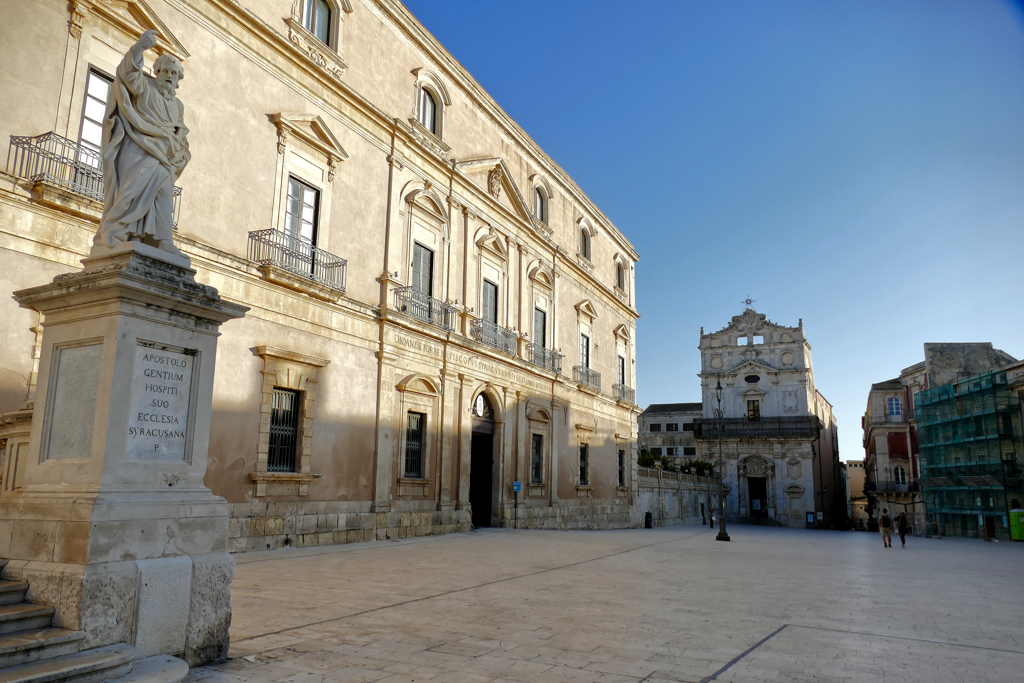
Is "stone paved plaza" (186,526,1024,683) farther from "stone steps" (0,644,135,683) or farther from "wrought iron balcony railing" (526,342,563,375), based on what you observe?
"wrought iron balcony railing" (526,342,563,375)

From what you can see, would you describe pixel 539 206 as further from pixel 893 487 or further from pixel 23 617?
pixel 893 487

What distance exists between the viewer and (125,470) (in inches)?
183

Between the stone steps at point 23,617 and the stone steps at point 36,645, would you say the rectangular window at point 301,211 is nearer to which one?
the stone steps at point 23,617

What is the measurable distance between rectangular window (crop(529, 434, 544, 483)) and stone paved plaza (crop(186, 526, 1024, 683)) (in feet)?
36.0

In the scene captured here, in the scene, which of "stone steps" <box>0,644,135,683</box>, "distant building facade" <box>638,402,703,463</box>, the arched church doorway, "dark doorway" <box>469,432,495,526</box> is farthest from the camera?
"distant building facade" <box>638,402,703,463</box>

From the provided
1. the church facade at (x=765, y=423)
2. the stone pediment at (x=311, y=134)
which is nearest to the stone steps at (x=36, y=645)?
the stone pediment at (x=311, y=134)

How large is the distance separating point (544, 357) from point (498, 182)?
638 centimetres

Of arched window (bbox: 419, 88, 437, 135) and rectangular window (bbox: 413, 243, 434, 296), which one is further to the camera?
arched window (bbox: 419, 88, 437, 135)

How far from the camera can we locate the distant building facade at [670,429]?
66.1 metres

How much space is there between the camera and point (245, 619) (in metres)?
6.38

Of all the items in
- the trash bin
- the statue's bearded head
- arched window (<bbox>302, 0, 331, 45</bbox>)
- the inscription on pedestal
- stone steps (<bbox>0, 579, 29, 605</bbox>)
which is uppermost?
arched window (<bbox>302, 0, 331, 45</bbox>)

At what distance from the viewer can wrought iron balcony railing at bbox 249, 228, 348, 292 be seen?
1338cm

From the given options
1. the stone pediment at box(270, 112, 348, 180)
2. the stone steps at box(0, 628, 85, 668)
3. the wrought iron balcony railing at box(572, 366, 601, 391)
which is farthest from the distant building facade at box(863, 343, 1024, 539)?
the stone steps at box(0, 628, 85, 668)

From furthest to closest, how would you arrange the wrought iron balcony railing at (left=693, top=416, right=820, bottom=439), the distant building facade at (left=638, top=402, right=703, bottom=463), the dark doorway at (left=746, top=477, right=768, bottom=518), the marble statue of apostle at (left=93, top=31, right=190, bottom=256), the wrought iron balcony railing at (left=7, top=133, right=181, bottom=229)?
the distant building facade at (left=638, top=402, right=703, bottom=463)
the dark doorway at (left=746, top=477, right=768, bottom=518)
the wrought iron balcony railing at (left=693, top=416, right=820, bottom=439)
the wrought iron balcony railing at (left=7, top=133, right=181, bottom=229)
the marble statue of apostle at (left=93, top=31, right=190, bottom=256)
